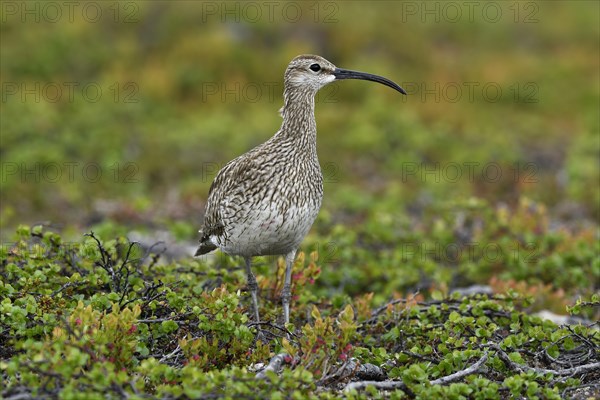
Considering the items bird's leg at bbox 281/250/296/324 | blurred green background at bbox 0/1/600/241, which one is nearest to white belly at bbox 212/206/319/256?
bird's leg at bbox 281/250/296/324

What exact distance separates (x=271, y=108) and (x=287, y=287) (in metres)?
13.9

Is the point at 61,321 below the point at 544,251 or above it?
above

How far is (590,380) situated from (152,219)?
8.61 m

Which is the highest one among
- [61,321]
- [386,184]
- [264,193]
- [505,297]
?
[264,193]

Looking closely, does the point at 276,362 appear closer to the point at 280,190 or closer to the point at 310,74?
the point at 280,190

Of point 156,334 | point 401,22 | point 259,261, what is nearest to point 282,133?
point 259,261

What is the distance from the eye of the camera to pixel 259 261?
30.1 feet

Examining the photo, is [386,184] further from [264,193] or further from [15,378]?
[15,378]

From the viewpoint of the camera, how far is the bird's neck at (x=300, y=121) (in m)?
7.83

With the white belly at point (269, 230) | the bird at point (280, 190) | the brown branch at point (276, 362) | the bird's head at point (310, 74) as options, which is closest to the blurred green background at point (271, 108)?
the bird at point (280, 190)

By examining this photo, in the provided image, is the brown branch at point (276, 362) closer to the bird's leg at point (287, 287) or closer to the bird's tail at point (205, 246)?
the bird's leg at point (287, 287)

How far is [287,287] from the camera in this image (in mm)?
7801

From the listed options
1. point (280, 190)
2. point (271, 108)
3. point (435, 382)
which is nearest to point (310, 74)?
point (280, 190)

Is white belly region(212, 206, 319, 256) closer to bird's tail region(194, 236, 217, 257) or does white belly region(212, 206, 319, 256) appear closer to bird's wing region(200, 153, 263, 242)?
bird's wing region(200, 153, 263, 242)
